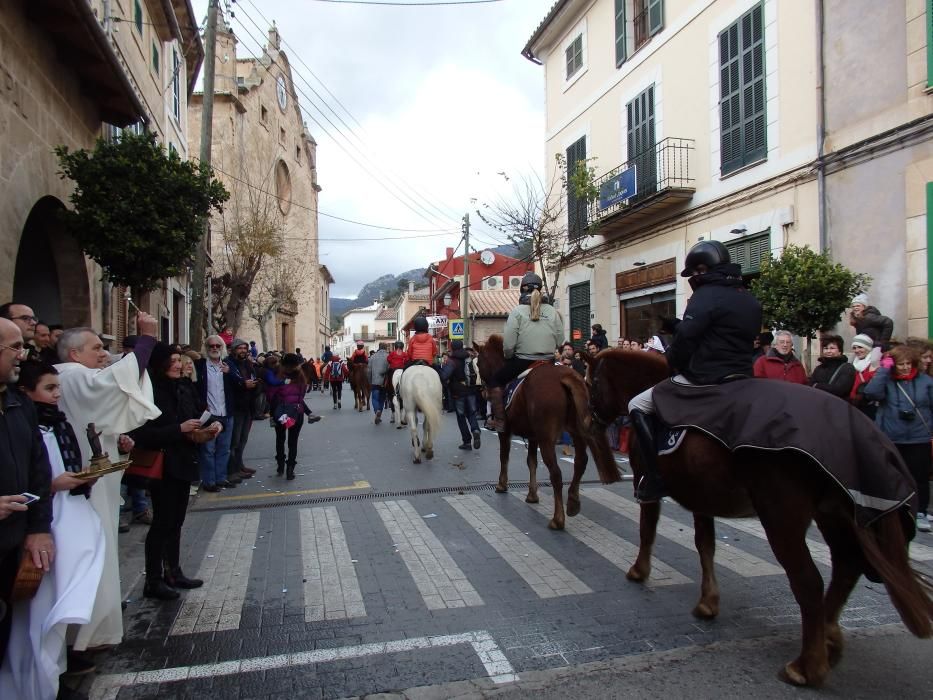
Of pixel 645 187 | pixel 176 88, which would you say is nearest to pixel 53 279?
pixel 645 187

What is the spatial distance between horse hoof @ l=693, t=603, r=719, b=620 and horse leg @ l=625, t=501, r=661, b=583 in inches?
25.7

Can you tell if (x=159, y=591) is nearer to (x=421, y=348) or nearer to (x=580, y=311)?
(x=421, y=348)

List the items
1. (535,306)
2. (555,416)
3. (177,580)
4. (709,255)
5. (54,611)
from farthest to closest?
(535,306)
(555,416)
(177,580)
(709,255)
(54,611)

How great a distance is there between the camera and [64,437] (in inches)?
135

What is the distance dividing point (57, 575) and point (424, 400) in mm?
7597

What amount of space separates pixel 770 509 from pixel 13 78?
32.5 ft

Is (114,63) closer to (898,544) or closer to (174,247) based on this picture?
(174,247)

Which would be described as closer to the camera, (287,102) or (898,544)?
(898,544)

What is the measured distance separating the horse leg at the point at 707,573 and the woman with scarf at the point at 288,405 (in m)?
6.51

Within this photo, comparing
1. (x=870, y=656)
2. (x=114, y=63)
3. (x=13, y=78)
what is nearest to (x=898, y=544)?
(x=870, y=656)

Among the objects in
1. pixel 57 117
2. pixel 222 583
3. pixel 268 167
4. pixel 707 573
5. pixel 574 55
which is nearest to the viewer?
pixel 707 573

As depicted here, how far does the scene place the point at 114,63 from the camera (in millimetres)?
10727

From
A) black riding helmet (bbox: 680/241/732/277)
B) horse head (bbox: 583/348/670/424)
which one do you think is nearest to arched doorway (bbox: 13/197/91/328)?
horse head (bbox: 583/348/670/424)

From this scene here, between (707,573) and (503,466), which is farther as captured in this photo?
(503,466)
